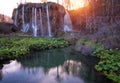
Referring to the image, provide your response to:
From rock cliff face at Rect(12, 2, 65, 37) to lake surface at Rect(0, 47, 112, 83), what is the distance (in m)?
16.0

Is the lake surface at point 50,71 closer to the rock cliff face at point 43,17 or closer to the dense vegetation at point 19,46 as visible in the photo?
the dense vegetation at point 19,46

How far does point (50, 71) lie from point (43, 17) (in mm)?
21146

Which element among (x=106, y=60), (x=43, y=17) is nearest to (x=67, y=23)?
(x=43, y=17)

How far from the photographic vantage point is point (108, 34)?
51.0 ft

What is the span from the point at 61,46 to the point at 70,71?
32.3 feet

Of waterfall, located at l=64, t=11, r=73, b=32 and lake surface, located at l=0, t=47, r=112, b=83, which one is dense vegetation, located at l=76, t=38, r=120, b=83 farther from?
waterfall, located at l=64, t=11, r=73, b=32

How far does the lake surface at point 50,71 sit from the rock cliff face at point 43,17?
1601 cm

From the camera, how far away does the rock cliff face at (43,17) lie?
104 ft

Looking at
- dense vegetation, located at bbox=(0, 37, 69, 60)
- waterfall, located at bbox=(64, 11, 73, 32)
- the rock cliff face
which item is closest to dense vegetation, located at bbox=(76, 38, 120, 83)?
dense vegetation, located at bbox=(0, 37, 69, 60)

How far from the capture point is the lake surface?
31.8 feet

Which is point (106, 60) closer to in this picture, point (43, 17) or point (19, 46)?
point (19, 46)

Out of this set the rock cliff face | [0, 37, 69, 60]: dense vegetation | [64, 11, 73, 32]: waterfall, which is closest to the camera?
[0, 37, 69, 60]: dense vegetation

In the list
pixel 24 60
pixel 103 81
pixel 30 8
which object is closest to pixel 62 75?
pixel 103 81

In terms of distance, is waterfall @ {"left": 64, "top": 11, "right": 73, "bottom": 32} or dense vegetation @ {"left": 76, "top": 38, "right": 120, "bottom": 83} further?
waterfall @ {"left": 64, "top": 11, "right": 73, "bottom": 32}
